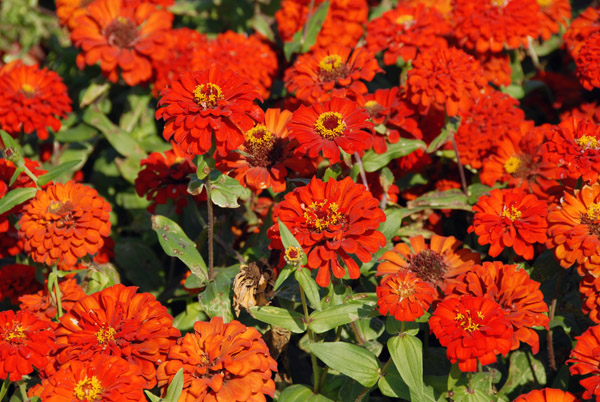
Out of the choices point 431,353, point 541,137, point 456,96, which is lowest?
point 431,353

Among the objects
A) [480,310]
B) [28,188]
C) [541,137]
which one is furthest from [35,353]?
[541,137]

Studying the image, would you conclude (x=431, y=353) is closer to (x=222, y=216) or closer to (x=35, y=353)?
(x=222, y=216)

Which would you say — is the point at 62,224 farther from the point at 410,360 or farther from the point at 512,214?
the point at 512,214

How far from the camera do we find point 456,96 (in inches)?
93.9

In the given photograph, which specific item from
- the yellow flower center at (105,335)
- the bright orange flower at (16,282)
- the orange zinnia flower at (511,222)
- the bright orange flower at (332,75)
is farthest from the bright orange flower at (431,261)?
the bright orange flower at (16,282)

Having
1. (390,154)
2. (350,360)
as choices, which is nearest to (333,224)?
(350,360)

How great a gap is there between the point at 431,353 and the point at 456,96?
92 cm

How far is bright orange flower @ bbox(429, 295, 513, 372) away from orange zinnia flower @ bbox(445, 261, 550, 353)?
0.09 m

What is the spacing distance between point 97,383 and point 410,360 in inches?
33.0

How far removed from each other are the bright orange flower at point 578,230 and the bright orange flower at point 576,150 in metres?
0.05

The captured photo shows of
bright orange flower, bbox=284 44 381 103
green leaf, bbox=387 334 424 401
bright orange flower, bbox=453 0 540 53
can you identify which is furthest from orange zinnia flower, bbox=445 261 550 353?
bright orange flower, bbox=453 0 540 53

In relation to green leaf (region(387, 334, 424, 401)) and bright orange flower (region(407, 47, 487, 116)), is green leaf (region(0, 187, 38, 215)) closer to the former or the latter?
green leaf (region(387, 334, 424, 401))

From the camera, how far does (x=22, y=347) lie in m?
1.91

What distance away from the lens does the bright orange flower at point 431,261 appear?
2.08 meters
